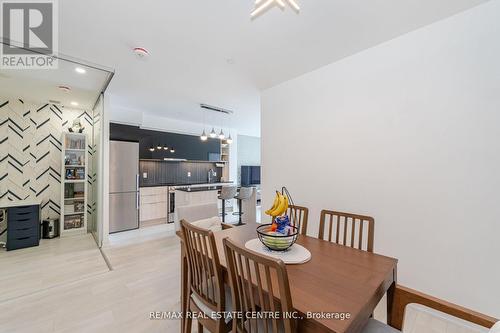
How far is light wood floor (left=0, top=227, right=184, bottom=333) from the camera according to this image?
180 centimetres

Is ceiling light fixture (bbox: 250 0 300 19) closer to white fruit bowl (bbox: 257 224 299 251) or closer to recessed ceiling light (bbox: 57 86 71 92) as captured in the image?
white fruit bowl (bbox: 257 224 299 251)

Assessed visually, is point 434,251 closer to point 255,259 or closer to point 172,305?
point 255,259

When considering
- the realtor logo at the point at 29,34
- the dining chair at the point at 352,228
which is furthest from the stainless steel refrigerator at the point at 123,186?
the dining chair at the point at 352,228

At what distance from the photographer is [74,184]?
14.3ft

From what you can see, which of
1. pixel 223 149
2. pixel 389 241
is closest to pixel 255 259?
pixel 389 241

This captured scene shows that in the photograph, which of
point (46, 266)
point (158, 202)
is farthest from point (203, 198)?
point (46, 266)

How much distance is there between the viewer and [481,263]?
64.4 inches

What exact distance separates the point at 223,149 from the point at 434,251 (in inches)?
236

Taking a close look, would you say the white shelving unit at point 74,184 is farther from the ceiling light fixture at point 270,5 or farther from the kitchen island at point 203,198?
the ceiling light fixture at point 270,5

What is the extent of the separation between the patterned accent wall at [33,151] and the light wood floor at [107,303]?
1.64m

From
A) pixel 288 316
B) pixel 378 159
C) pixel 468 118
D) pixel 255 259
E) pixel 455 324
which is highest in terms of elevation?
pixel 468 118

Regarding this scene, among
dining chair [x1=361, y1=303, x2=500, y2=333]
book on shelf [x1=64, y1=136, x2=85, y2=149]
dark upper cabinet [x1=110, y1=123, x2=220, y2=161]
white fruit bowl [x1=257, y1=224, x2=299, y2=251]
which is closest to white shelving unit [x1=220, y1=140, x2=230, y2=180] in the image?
dark upper cabinet [x1=110, y1=123, x2=220, y2=161]

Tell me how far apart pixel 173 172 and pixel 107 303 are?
3976 mm

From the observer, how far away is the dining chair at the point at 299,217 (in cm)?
207
